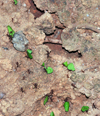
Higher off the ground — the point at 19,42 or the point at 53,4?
the point at 53,4

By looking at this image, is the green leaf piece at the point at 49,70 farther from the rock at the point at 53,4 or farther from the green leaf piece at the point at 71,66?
the rock at the point at 53,4

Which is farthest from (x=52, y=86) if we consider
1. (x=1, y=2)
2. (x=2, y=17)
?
(x=1, y=2)

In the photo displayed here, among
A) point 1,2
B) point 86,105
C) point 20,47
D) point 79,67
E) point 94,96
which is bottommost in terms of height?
point 86,105

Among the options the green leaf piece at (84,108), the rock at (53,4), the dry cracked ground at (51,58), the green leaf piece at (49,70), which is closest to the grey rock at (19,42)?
the dry cracked ground at (51,58)

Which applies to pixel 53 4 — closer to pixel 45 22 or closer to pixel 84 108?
pixel 45 22

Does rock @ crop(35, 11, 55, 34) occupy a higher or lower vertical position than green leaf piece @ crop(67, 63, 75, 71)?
higher

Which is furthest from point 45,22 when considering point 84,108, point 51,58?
point 84,108

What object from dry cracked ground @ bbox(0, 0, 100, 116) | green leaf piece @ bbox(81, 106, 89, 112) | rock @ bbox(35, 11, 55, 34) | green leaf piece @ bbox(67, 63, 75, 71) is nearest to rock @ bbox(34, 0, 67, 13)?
dry cracked ground @ bbox(0, 0, 100, 116)

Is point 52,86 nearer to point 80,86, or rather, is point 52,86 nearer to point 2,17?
point 80,86

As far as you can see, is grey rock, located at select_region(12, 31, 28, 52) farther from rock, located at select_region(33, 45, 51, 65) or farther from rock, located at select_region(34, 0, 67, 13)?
rock, located at select_region(34, 0, 67, 13)
